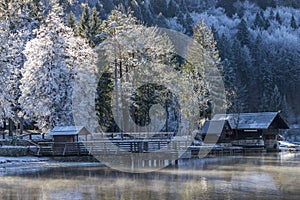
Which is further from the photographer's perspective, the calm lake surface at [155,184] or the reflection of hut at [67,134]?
the reflection of hut at [67,134]

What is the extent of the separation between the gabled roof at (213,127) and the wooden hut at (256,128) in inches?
81.9

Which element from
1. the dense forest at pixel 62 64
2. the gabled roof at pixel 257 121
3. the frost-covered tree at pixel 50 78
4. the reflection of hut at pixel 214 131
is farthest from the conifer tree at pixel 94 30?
the gabled roof at pixel 257 121

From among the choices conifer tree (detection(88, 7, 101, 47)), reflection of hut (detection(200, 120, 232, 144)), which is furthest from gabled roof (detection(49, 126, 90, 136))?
reflection of hut (detection(200, 120, 232, 144))

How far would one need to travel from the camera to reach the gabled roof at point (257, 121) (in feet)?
207

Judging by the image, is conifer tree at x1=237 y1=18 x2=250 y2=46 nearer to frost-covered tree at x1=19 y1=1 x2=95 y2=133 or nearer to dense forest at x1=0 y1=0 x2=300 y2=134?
dense forest at x1=0 y1=0 x2=300 y2=134

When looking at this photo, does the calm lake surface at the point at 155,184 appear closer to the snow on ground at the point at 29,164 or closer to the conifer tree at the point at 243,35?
the snow on ground at the point at 29,164

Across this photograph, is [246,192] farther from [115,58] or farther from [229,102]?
[229,102]

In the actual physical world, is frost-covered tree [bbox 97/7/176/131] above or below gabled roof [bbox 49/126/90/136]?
above

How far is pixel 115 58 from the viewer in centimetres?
5084

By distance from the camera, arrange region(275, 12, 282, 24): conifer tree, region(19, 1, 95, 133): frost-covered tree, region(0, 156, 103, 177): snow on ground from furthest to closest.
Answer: region(275, 12, 282, 24): conifer tree → region(19, 1, 95, 133): frost-covered tree → region(0, 156, 103, 177): snow on ground

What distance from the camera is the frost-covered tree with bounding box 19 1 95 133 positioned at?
44.1m

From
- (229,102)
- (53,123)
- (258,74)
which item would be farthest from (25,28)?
(258,74)

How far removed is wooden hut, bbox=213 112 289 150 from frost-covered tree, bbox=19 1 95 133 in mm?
23542

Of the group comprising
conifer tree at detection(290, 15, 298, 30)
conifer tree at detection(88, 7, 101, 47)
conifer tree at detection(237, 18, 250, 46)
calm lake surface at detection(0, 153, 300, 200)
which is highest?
conifer tree at detection(290, 15, 298, 30)
